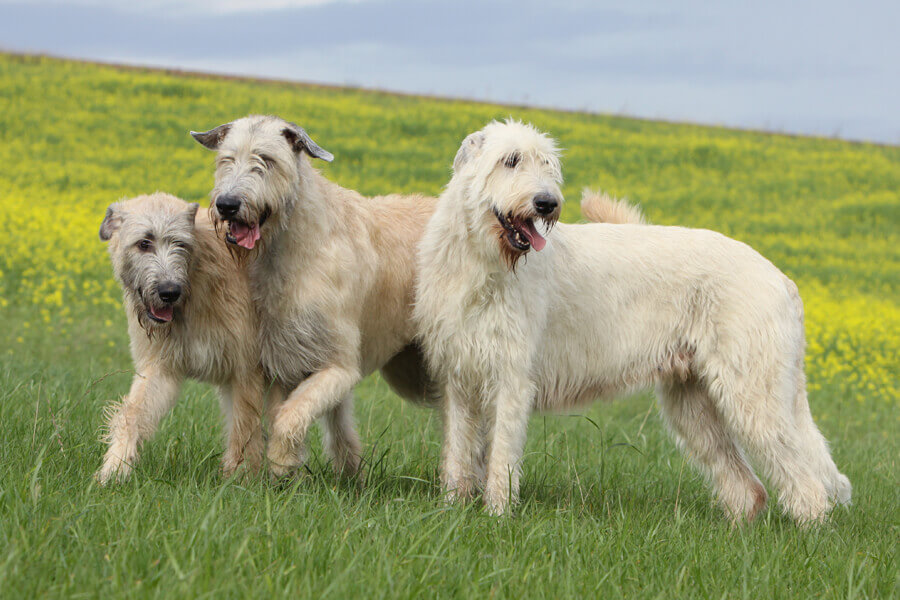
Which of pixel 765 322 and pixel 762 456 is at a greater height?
pixel 765 322

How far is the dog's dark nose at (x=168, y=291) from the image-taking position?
4.90m

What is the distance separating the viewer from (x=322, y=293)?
16.8 ft

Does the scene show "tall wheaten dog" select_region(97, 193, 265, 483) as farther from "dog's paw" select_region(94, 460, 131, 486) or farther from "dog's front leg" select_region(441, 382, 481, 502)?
"dog's front leg" select_region(441, 382, 481, 502)

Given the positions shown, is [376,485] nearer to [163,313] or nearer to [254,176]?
[163,313]

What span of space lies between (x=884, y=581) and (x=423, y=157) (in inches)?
833

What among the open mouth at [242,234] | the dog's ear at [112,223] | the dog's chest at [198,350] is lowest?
the dog's chest at [198,350]

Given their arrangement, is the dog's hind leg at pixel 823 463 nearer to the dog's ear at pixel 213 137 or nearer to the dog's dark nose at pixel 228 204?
the dog's dark nose at pixel 228 204

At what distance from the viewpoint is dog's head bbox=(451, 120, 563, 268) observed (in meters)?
4.75

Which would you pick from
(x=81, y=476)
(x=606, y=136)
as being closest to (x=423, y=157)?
(x=606, y=136)

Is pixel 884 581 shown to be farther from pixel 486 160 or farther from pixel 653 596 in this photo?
pixel 486 160

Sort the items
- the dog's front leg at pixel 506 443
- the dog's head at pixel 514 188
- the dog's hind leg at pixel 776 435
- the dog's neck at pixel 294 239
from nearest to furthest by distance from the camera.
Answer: the dog's head at pixel 514 188 < the dog's front leg at pixel 506 443 < the dog's neck at pixel 294 239 < the dog's hind leg at pixel 776 435

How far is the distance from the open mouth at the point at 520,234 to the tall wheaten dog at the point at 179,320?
1.56 meters

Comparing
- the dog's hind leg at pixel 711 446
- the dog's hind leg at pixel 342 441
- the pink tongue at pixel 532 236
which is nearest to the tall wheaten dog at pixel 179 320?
the dog's hind leg at pixel 342 441

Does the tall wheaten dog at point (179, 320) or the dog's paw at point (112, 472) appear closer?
the dog's paw at point (112, 472)
